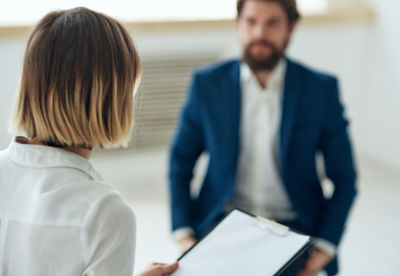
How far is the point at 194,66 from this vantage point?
2.69m

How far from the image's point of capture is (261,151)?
1426mm

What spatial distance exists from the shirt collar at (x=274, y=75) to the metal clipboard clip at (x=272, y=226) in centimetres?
66

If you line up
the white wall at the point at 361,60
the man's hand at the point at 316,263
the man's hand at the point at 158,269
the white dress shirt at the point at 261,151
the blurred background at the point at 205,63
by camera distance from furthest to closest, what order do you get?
the white wall at the point at 361,60 < the blurred background at the point at 205,63 < the white dress shirt at the point at 261,151 < the man's hand at the point at 316,263 < the man's hand at the point at 158,269

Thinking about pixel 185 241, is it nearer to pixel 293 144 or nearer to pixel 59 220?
pixel 293 144

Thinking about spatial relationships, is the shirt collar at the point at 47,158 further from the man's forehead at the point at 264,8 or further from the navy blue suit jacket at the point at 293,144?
the man's forehead at the point at 264,8

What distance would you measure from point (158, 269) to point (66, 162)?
0.27m

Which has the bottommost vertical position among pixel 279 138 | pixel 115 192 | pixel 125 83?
pixel 279 138

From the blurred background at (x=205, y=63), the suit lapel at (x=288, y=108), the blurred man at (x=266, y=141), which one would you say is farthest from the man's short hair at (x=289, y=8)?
the blurred background at (x=205, y=63)

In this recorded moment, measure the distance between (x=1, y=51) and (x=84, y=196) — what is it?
208 centimetres

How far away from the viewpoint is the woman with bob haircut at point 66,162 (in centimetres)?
62

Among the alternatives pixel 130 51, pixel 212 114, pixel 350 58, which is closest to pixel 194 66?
pixel 350 58

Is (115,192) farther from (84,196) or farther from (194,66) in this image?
(194,66)

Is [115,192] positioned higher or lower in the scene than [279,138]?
higher

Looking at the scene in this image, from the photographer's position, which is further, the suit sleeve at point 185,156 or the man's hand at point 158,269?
the suit sleeve at point 185,156
